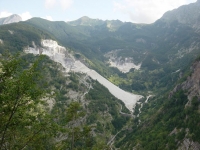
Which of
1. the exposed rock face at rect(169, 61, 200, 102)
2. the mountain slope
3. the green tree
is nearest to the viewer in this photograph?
the green tree

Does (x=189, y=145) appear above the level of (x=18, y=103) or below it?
below

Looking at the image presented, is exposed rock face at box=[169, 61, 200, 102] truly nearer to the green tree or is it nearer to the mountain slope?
the mountain slope

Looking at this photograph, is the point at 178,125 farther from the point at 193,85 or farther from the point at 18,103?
the point at 18,103

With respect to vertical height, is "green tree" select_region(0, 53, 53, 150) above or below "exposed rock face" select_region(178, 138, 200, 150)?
above

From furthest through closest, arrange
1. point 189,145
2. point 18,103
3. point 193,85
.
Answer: point 193,85 < point 189,145 < point 18,103

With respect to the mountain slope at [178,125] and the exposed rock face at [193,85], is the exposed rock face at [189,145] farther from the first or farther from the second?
the exposed rock face at [193,85]

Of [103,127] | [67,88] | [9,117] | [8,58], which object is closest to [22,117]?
[9,117]

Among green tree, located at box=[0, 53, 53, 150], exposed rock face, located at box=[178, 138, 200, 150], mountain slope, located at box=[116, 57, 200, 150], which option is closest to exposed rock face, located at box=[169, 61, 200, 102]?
mountain slope, located at box=[116, 57, 200, 150]

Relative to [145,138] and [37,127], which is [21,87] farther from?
[145,138]

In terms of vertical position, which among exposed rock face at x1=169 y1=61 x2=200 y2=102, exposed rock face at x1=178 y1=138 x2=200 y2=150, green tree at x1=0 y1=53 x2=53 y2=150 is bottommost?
exposed rock face at x1=178 y1=138 x2=200 y2=150

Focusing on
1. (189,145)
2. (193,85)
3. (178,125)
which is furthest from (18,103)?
(193,85)

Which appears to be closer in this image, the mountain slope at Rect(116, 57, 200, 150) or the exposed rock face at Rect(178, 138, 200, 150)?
the exposed rock face at Rect(178, 138, 200, 150)

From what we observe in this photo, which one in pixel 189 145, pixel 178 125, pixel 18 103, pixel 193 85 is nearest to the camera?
pixel 18 103
